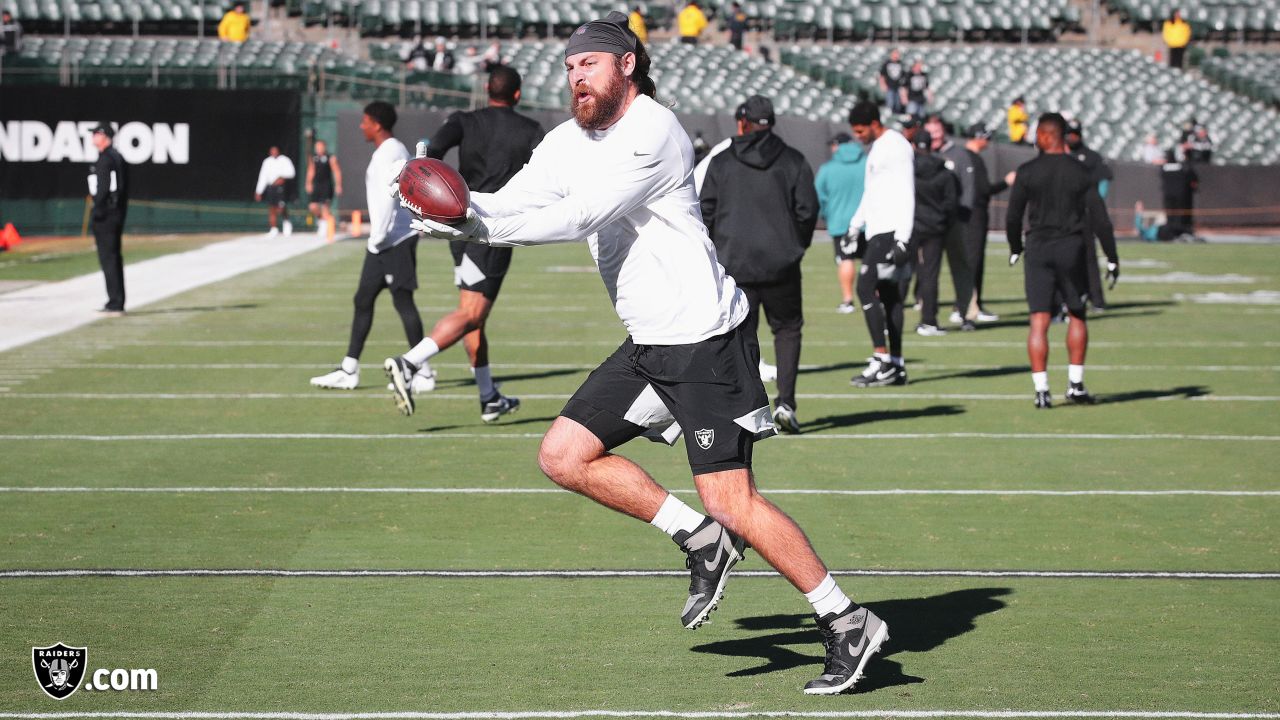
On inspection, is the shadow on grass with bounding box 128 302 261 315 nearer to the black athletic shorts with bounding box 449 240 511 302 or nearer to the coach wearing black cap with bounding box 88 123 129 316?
the coach wearing black cap with bounding box 88 123 129 316

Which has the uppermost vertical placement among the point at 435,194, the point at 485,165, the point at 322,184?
the point at 435,194

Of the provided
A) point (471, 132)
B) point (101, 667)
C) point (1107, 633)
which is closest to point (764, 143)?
point (471, 132)

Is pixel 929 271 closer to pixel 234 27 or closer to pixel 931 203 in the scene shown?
pixel 931 203

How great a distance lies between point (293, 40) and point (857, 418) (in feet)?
106

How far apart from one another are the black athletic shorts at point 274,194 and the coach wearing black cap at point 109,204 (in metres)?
14.0

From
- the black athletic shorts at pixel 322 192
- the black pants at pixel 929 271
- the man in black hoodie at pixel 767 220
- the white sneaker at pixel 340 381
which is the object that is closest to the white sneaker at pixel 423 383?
the white sneaker at pixel 340 381

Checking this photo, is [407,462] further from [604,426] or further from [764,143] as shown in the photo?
[604,426]

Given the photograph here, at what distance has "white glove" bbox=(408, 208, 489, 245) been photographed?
469 centimetres

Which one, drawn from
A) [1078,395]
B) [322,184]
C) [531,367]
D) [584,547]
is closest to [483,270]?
[531,367]

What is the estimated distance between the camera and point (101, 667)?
5309 mm

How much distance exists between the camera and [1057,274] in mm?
11336

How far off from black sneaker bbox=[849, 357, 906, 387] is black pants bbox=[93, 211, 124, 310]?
27.0 ft

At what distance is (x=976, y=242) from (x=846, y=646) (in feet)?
43.7

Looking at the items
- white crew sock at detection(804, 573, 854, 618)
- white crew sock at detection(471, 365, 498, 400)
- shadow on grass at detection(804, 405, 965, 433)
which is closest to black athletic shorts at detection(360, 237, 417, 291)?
white crew sock at detection(471, 365, 498, 400)
